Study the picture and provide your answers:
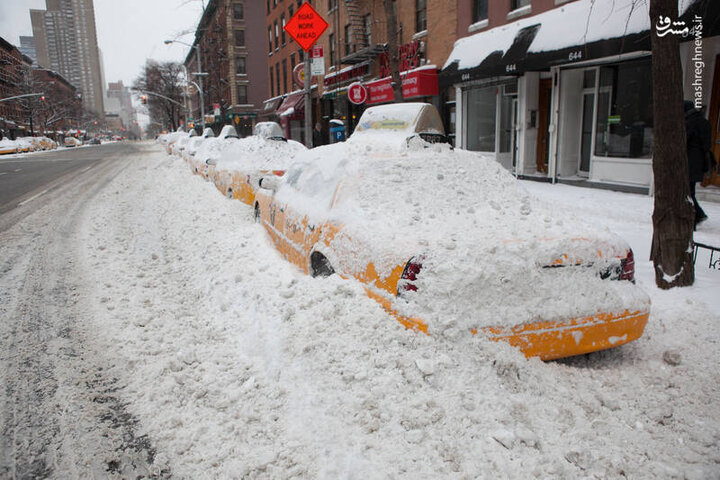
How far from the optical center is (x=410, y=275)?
10.5 feet

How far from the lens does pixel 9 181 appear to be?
1706 centimetres

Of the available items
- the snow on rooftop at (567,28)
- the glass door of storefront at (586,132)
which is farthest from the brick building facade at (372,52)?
the glass door of storefront at (586,132)

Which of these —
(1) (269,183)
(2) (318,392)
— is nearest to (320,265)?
(2) (318,392)

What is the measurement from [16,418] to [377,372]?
2.18 meters

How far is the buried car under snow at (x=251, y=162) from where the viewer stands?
9438 mm

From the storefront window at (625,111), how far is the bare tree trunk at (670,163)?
7.04 m

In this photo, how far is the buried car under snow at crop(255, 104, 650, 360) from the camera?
315cm

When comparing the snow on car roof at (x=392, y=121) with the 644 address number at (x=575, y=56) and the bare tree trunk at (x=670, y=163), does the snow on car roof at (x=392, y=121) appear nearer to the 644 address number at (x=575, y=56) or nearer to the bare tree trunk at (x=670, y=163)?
the bare tree trunk at (x=670, y=163)

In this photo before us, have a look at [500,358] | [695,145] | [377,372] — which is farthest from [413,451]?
[695,145]

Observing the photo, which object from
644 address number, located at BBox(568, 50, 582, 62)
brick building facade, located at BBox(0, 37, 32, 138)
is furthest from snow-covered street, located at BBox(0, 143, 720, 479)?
brick building facade, located at BBox(0, 37, 32, 138)

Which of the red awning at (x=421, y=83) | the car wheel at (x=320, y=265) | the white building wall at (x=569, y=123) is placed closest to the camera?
the car wheel at (x=320, y=265)

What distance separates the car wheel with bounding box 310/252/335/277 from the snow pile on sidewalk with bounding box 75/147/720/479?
217 mm

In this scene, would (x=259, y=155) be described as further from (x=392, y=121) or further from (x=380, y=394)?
(x=380, y=394)

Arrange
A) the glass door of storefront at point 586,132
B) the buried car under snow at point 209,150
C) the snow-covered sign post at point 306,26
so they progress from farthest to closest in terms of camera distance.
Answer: the buried car under snow at point 209,150 < the glass door of storefront at point 586,132 < the snow-covered sign post at point 306,26
